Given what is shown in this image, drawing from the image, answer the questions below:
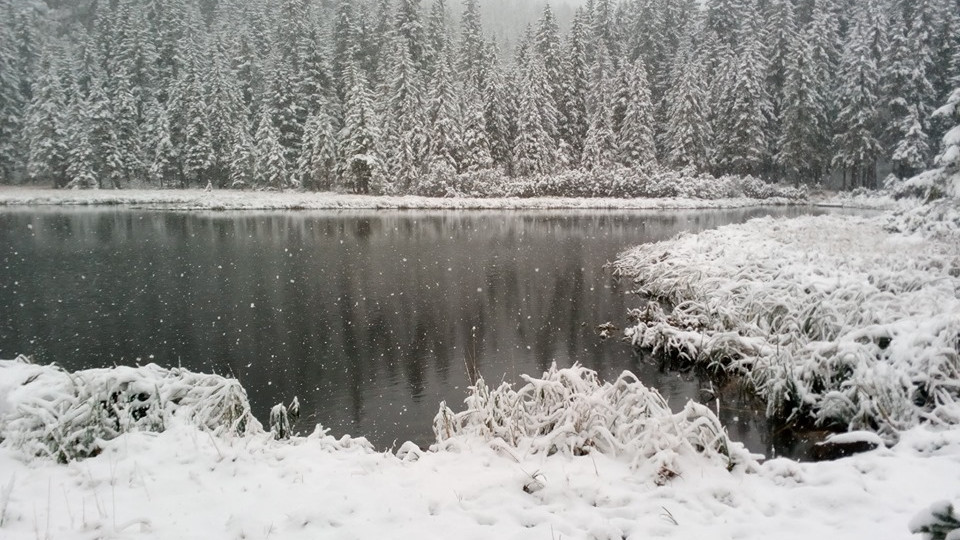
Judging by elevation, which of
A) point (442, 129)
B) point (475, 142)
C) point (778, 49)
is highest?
point (778, 49)

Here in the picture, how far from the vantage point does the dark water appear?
29.2ft

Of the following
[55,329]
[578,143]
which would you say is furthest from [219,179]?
[55,329]

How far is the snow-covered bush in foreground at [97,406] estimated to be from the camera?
193 inches

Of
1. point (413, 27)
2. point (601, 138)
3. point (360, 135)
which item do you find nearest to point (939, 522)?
point (360, 135)

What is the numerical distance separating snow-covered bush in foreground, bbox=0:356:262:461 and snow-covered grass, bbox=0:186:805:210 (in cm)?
3521

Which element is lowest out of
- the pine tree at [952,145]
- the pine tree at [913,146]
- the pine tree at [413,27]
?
the pine tree at [952,145]

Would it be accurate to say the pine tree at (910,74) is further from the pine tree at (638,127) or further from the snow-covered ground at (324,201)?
the pine tree at (638,127)

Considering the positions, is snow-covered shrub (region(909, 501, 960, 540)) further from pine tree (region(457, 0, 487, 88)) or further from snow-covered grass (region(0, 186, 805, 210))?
pine tree (region(457, 0, 487, 88))

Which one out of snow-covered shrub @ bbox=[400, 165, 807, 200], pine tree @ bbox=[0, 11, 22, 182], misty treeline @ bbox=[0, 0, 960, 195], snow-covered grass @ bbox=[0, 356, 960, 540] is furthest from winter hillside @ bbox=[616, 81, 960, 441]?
pine tree @ bbox=[0, 11, 22, 182]

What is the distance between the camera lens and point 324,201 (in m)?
41.7

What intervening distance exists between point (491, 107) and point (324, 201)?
15.7 m

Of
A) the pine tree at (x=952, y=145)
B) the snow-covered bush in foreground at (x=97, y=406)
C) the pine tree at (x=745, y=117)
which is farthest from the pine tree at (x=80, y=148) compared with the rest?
the pine tree at (x=952, y=145)

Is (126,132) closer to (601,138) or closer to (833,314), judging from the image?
(601,138)

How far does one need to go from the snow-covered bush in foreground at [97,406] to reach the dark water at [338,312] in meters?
1.71
